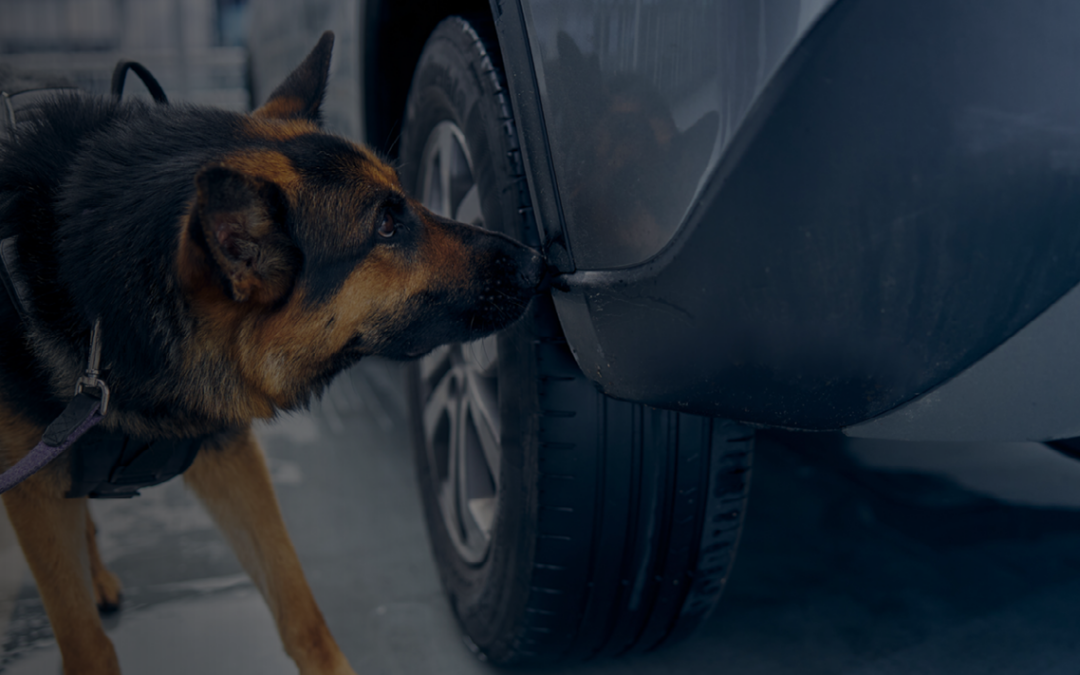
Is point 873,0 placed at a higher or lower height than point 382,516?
higher

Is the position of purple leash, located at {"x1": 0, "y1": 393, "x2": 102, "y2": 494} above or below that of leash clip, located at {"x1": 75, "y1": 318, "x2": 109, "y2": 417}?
below

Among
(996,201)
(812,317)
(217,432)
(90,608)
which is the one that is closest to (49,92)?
(217,432)

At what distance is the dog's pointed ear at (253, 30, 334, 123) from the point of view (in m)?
1.79

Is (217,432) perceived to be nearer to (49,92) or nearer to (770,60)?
(49,92)

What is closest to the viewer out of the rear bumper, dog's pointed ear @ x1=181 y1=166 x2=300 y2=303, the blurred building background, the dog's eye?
the rear bumper

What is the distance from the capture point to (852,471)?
2688mm

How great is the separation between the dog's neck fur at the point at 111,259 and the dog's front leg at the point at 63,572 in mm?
212

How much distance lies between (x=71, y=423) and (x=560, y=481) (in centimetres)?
86

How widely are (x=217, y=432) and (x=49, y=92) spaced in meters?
0.86

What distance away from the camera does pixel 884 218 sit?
3.27 feet

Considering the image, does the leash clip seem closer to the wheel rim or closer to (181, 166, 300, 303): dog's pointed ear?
(181, 166, 300, 303): dog's pointed ear

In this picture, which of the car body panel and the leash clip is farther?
the leash clip

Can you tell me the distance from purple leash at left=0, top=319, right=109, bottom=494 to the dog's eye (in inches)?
20.8

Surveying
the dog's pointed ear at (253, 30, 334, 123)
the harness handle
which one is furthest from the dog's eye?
the harness handle
